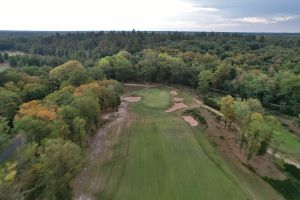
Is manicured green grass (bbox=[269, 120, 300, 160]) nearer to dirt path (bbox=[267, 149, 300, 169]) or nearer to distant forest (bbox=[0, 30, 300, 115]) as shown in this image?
dirt path (bbox=[267, 149, 300, 169])

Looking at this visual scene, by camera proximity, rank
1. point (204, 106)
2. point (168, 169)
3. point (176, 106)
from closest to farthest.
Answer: point (168, 169) → point (176, 106) → point (204, 106)

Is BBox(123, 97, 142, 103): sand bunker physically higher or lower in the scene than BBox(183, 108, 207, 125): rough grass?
lower

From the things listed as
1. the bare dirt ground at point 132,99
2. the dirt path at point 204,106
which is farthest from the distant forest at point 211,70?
the bare dirt ground at point 132,99

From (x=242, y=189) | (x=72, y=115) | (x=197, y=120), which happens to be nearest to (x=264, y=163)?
(x=242, y=189)

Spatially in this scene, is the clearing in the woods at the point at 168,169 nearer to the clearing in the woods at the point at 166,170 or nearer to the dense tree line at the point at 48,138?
the clearing in the woods at the point at 166,170

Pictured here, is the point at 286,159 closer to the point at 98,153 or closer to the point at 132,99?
the point at 98,153

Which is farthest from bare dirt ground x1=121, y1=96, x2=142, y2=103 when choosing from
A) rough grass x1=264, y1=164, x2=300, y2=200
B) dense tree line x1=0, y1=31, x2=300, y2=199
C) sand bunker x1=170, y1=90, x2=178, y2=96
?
rough grass x1=264, y1=164, x2=300, y2=200

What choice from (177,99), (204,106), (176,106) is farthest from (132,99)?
(204,106)
